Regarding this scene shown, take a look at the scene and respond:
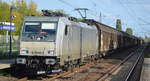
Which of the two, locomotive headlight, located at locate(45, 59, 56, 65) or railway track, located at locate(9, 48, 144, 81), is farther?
railway track, located at locate(9, 48, 144, 81)

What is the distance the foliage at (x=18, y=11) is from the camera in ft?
173

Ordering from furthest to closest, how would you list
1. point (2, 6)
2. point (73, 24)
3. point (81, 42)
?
point (2, 6), point (81, 42), point (73, 24)

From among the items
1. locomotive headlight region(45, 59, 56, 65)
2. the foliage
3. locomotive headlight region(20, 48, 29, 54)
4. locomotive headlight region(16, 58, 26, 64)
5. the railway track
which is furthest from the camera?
the foliage

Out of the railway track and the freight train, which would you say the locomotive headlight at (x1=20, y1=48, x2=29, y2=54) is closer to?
the freight train

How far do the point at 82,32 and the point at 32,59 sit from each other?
588 centimetres

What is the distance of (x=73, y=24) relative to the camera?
17062mm

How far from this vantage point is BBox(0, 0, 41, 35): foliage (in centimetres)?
5269

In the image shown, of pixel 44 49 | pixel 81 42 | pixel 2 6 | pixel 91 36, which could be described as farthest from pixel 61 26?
pixel 2 6

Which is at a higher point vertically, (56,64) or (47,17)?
(47,17)

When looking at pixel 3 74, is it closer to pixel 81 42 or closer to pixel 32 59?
pixel 32 59

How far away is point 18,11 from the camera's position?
6025 cm

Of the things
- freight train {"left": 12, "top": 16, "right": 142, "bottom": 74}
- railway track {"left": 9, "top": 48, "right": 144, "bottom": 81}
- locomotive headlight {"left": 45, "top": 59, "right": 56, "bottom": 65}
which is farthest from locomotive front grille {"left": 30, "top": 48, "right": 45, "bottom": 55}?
railway track {"left": 9, "top": 48, "right": 144, "bottom": 81}

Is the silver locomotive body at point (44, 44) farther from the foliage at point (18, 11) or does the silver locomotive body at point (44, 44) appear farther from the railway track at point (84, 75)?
the foliage at point (18, 11)

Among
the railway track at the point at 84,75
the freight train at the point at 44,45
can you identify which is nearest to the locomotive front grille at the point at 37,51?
the freight train at the point at 44,45
